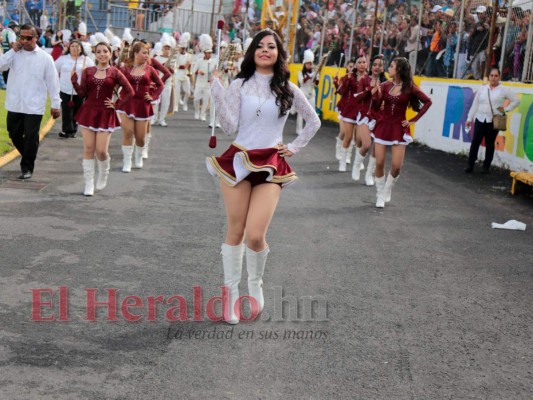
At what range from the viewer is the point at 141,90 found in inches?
524

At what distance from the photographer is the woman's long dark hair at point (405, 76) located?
1119 cm

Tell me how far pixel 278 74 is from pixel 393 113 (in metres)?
5.75

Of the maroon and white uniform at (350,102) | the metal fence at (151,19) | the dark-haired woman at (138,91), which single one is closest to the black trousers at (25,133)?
the dark-haired woman at (138,91)

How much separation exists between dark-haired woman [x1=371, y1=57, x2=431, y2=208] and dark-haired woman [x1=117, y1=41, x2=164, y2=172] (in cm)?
341

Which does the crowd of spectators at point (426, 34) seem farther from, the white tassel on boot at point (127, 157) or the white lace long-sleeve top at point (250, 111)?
the white lace long-sleeve top at point (250, 111)

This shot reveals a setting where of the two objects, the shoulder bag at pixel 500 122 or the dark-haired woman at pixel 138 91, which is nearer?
the dark-haired woman at pixel 138 91

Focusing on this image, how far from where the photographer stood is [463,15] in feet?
64.9

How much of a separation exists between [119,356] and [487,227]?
6595 millimetres

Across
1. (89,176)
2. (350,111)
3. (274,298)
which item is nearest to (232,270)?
(274,298)

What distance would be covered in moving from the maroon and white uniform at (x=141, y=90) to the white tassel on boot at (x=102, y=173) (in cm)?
184

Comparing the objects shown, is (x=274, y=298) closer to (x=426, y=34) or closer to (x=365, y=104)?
(x=365, y=104)

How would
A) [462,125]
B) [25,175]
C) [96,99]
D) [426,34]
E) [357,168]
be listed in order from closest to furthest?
[96,99] → [25,175] → [357,168] → [462,125] → [426,34]

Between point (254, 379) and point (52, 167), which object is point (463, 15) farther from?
point (254, 379)

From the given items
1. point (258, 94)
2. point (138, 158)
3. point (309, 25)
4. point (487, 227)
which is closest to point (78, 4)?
point (309, 25)
